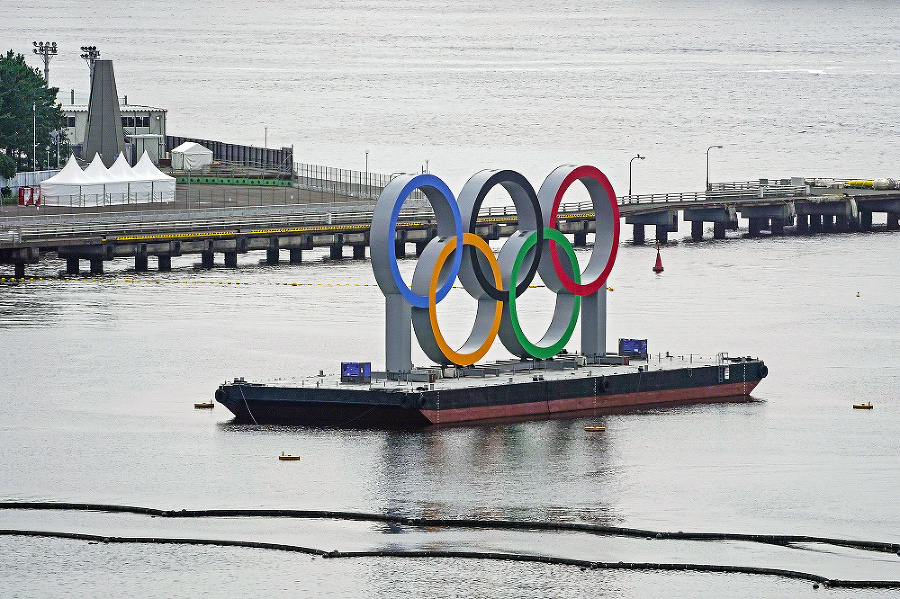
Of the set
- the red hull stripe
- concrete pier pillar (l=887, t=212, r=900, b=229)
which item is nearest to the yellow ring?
the red hull stripe

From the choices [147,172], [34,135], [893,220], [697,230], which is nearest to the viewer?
[147,172]

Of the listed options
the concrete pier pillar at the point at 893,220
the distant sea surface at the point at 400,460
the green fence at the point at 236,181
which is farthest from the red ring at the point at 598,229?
the concrete pier pillar at the point at 893,220

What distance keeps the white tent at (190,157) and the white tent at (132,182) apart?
1844 cm

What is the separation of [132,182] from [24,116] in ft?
56.4

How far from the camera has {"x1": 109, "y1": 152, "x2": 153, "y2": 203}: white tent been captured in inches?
5187

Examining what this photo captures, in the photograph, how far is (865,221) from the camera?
15825cm

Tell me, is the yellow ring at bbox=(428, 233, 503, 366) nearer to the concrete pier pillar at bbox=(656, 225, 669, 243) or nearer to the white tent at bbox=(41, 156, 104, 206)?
the white tent at bbox=(41, 156, 104, 206)

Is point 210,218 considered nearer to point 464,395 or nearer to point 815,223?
point 815,223

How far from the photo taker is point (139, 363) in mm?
83625

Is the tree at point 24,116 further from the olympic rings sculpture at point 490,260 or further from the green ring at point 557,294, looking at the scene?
the green ring at point 557,294

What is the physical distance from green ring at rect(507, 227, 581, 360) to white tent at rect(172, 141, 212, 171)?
3285 inches

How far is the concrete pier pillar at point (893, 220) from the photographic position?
156 meters

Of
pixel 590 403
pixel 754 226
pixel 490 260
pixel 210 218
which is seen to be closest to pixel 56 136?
pixel 210 218

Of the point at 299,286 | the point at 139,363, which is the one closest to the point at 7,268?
the point at 299,286
